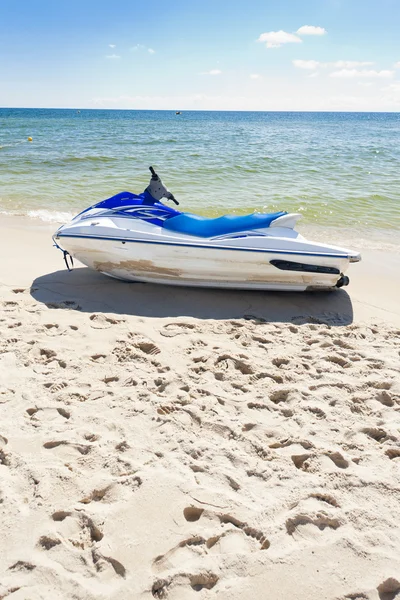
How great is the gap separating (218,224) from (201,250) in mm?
357

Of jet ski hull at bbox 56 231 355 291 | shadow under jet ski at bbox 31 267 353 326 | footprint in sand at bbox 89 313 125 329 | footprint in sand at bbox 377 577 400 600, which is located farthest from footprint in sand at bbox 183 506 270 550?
jet ski hull at bbox 56 231 355 291

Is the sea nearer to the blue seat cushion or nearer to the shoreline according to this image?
the shoreline

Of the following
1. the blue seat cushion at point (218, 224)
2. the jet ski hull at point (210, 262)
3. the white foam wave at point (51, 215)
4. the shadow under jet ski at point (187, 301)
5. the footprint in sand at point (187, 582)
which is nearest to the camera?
the footprint in sand at point (187, 582)

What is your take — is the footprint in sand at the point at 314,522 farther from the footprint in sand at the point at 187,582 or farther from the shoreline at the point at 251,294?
the shoreline at the point at 251,294

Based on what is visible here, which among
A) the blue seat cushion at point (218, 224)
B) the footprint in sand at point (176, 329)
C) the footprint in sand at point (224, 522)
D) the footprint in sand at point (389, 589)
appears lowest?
the footprint in sand at point (389, 589)

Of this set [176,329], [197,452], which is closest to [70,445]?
[197,452]

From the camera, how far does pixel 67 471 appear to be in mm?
2291

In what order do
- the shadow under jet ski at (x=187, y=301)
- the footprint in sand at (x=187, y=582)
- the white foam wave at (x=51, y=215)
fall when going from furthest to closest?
the white foam wave at (x=51, y=215), the shadow under jet ski at (x=187, y=301), the footprint in sand at (x=187, y=582)

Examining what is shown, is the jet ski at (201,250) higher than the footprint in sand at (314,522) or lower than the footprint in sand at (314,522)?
higher

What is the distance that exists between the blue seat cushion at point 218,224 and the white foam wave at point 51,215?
3766 mm

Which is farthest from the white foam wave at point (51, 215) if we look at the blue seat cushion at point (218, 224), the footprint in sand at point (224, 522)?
the footprint in sand at point (224, 522)

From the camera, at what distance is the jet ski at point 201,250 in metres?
4.48

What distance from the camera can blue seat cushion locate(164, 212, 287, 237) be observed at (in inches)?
181

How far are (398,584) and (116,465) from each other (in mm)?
1366
